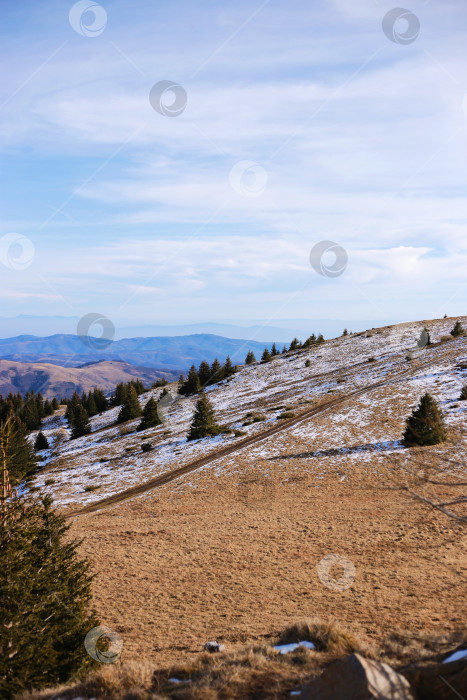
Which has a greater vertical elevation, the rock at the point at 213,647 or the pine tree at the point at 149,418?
the rock at the point at 213,647

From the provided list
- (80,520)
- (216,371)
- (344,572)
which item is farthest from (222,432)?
(216,371)

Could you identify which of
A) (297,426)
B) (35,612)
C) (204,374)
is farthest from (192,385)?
(35,612)

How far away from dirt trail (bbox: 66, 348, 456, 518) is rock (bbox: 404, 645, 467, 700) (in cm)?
2590

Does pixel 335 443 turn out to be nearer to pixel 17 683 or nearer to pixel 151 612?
pixel 151 612

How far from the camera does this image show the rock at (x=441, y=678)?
5.82 m

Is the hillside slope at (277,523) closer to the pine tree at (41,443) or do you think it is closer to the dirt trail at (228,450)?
the dirt trail at (228,450)

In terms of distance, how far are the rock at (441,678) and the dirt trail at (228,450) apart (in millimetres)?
25897

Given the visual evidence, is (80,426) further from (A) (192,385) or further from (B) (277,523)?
(B) (277,523)

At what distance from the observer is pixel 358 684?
5.74 m

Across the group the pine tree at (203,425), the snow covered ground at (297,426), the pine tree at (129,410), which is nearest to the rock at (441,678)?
the snow covered ground at (297,426)

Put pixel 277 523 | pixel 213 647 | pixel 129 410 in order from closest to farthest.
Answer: pixel 213 647
pixel 277 523
pixel 129 410

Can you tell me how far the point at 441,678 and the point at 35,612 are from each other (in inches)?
306

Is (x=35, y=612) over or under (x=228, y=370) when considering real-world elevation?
under

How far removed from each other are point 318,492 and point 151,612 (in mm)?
13184
